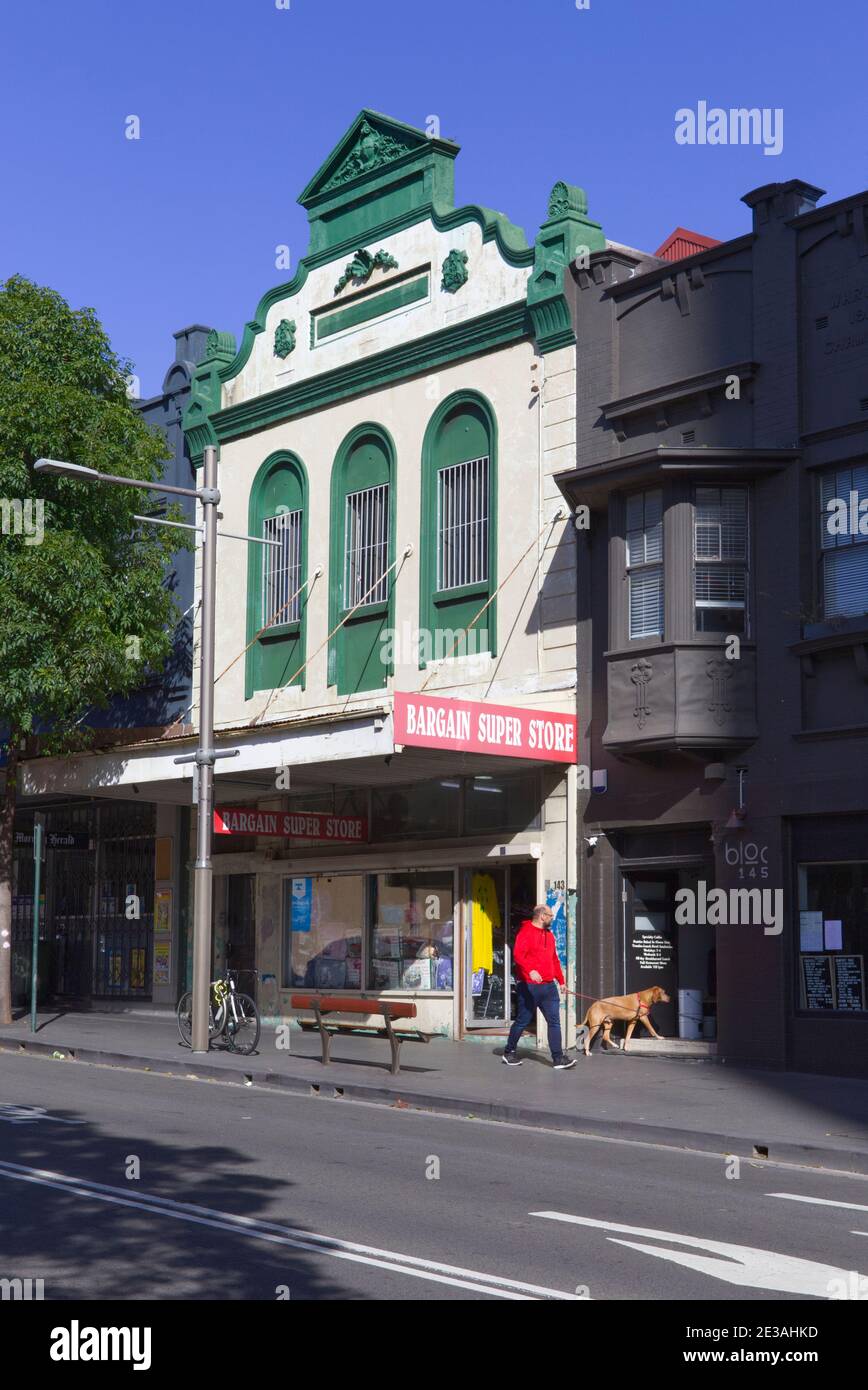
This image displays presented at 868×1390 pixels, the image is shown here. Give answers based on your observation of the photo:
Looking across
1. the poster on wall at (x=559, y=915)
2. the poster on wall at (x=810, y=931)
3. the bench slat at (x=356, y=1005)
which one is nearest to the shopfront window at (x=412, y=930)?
the poster on wall at (x=559, y=915)

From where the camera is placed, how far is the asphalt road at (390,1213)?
730 centimetres

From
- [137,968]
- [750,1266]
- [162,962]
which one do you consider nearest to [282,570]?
[162,962]

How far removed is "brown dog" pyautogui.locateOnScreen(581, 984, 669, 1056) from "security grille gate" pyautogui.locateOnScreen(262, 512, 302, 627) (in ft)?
28.1

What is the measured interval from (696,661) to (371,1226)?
34.9 feet

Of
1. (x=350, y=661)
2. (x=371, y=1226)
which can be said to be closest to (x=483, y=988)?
(x=350, y=661)

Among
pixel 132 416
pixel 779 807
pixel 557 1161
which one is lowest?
pixel 557 1161

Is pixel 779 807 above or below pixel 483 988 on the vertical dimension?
above

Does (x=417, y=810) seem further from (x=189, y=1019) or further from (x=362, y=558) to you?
(x=189, y=1019)

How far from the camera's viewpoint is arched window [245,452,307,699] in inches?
973

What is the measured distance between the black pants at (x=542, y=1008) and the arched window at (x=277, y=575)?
315 inches

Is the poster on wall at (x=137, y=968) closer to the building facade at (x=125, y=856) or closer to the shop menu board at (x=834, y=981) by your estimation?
the building facade at (x=125, y=856)

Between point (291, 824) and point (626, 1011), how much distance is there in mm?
6005

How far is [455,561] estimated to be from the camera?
22.3m
